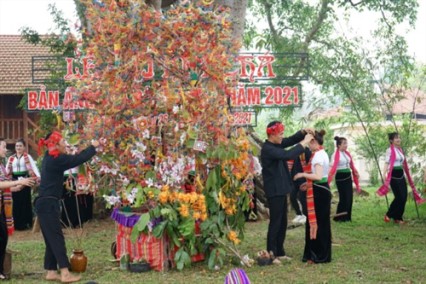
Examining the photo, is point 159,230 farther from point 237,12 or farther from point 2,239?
point 237,12

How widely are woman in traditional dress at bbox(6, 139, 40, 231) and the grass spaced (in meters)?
1.33

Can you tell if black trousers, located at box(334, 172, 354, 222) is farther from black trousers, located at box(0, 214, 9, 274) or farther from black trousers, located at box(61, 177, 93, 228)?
black trousers, located at box(0, 214, 9, 274)

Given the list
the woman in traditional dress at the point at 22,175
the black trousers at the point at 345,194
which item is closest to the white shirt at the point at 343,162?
the black trousers at the point at 345,194

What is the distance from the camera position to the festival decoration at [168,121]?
8438 millimetres

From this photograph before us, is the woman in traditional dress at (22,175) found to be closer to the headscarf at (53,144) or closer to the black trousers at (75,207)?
the black trousers at (75,207)

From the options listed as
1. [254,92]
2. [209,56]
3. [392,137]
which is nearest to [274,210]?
[209,56]

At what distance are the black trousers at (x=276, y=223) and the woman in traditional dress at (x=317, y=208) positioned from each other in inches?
12.2

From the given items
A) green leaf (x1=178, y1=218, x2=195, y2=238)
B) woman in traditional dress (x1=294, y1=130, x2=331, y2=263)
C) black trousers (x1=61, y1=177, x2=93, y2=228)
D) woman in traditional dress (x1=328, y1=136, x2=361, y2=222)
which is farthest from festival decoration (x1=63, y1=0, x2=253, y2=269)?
black trousers (x1=61, y1=177, x2=93, y2=228)

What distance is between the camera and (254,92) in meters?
16.2

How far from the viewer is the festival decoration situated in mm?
8438

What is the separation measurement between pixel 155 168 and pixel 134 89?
3.04 ft

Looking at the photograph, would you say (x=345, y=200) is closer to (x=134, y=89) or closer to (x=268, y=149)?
(x=268, y=149)

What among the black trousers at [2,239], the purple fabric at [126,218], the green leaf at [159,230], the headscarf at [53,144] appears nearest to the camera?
the headscarf at [53,144]

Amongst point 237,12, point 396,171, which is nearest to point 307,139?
point 396,171
